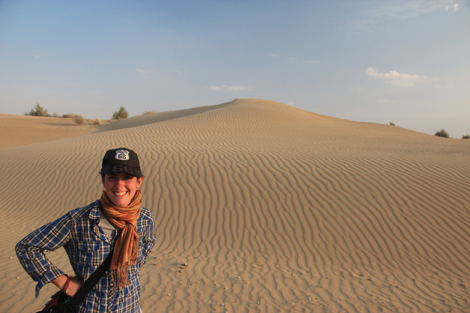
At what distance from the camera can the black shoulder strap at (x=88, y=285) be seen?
1602mm

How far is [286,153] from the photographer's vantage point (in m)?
10.7

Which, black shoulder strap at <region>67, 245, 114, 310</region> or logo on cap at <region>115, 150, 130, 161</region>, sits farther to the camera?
logo on cap at <region>115, 150, 130, 161</region>

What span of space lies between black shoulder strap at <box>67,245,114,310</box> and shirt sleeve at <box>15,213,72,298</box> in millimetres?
154

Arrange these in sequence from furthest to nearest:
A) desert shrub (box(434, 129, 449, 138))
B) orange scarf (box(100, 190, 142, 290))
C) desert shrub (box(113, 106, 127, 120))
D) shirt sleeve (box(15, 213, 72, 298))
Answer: desert shrub (box(113, 106, 127, 120)) → desert shrub (box(434, 129, 449, 138)) → orange scarf (box(100, 190, 142, 290)) → shirt sleeve (box(15, 213, 72, 298))

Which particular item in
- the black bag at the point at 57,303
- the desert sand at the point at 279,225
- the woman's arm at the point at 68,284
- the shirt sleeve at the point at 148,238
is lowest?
the desert sand at the point at 279,225

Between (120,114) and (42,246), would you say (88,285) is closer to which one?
(42,246)

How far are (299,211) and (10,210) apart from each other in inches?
286

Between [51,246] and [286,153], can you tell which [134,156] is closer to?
[51,246]

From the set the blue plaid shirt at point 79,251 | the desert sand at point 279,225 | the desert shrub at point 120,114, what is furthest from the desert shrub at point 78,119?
the blue plaid shirt at point 79,251

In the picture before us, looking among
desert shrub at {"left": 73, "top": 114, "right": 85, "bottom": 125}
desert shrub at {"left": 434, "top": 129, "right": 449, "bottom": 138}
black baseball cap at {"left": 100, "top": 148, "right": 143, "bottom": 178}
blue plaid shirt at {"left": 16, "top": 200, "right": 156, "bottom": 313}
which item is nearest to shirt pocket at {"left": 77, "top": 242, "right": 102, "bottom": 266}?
blue plaid shirt at {"left": 16, "top": 200, "right": 156, "bottom": 313}

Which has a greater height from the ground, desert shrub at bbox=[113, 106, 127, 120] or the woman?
desert shrub at bbox=[113, 106, 127, 120]

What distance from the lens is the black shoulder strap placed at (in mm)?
1602

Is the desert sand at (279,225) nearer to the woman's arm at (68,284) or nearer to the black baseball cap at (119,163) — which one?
the woman's arm at (68,284)

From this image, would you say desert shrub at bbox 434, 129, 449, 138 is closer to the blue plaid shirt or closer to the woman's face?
the woman's face
